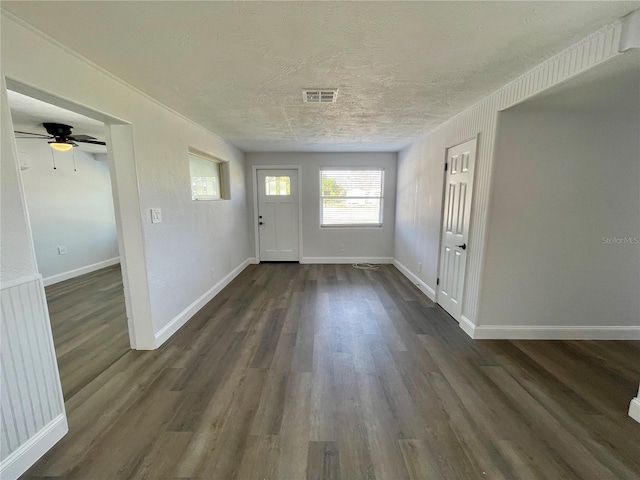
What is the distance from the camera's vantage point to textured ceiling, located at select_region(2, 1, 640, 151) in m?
1.20

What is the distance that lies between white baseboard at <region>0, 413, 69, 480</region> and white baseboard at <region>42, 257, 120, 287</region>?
12.0 feet

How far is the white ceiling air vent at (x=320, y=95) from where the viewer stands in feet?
6.84

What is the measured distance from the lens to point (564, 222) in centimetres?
233

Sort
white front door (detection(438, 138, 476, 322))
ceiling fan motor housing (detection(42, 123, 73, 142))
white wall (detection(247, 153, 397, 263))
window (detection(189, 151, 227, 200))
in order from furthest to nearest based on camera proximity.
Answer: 1. white wall (detection(247, 153, 397, 263))
2. window (detection(189, 151, 227, 200))
3. ceiling fan motor housing (detection(42, 123, 73, 142))
4. white front door (detection(438, 138, 476, 322))

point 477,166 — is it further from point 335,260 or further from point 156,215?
point 335,260

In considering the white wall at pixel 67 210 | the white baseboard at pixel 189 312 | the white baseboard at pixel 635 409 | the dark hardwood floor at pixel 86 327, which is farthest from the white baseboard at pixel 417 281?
the white wall at pixel 67 210

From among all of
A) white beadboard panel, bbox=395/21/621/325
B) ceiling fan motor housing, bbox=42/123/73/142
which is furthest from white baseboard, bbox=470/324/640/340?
ceiling fan motor housing, bbox=42/123/73/142

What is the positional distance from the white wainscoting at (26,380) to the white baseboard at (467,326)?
3216 millimetres

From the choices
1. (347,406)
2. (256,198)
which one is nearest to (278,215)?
(256,198)

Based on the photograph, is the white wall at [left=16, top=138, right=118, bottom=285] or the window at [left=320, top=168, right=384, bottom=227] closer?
the white wall at [left=16, top=138, right=118, bottom=285]

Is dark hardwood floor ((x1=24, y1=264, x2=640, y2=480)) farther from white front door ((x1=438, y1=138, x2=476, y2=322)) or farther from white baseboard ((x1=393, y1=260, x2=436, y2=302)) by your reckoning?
white baseboard ((x1=393, y1=260, x2=436, y2=302))

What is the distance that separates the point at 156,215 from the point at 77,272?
138 inches

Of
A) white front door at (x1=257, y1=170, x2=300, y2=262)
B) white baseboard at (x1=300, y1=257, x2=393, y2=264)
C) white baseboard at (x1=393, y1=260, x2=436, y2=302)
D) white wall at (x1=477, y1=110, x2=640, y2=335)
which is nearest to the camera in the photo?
white wall at (x1=477, y1=110, x2=640, y2=335)

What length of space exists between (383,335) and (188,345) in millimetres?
1908
